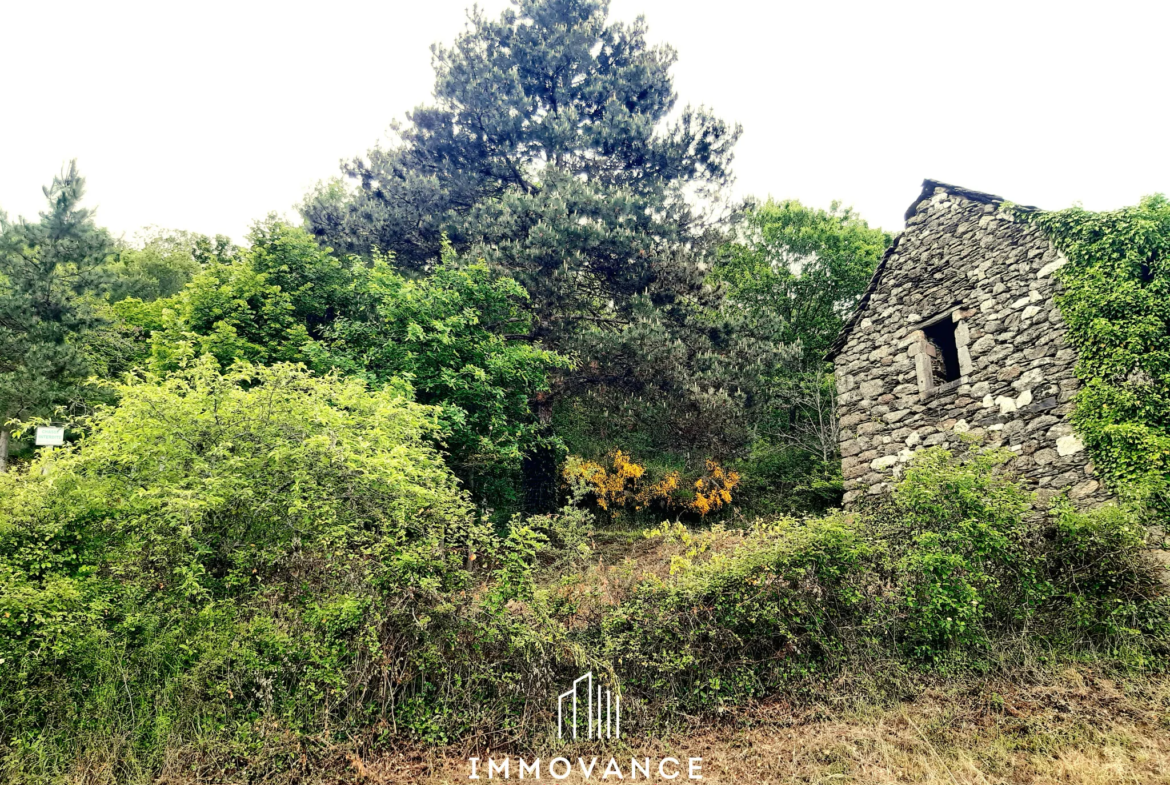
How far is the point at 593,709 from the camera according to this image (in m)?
5.18

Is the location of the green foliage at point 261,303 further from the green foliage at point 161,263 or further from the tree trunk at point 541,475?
the tree trunk at point 541,475

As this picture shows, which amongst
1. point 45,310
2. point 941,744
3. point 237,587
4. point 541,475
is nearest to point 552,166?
point 541,475

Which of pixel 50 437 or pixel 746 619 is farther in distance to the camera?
pixel 50 437

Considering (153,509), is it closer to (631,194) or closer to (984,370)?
(984,370)

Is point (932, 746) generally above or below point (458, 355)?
below

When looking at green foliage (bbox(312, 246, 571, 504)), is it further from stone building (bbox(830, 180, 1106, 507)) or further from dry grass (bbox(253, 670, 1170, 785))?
dry grass (bbox(253, 670, 1170, 785))

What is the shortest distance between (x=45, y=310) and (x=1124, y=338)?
1857 centimetres

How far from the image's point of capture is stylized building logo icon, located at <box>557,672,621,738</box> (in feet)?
16.5

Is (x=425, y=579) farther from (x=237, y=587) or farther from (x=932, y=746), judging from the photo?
(x=932, y=746)

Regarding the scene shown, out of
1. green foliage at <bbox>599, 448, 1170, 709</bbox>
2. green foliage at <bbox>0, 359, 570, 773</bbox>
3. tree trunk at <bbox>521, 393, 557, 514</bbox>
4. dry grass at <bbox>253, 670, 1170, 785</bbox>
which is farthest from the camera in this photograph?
tree trunk at <bbox>521, 393, 557, 514</bbox>

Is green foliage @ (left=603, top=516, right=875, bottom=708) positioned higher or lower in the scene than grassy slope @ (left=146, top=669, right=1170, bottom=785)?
higher

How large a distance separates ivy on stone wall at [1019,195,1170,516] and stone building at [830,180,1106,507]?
215mm

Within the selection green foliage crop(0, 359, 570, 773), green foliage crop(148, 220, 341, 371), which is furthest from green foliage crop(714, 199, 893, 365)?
green foliage crop(0, 359, 570, 773)

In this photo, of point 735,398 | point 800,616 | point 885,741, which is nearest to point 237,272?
point 735,398
